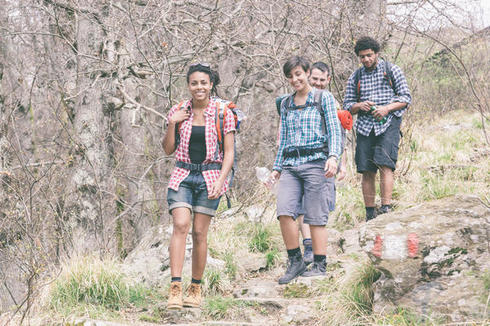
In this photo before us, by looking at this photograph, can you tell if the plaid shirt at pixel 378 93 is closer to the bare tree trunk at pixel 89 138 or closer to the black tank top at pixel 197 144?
the black tank top at pixel 197 144

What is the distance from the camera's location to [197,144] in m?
4.29

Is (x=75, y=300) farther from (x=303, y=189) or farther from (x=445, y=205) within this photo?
(x=445, y=205)

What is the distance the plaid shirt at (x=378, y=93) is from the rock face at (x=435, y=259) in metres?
2.00

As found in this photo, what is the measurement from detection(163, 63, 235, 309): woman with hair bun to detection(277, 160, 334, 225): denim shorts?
24.0 inches

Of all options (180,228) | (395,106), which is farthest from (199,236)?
(395,106)

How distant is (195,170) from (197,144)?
20 cm

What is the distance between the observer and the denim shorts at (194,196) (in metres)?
4.21

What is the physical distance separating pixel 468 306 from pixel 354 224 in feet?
12.2

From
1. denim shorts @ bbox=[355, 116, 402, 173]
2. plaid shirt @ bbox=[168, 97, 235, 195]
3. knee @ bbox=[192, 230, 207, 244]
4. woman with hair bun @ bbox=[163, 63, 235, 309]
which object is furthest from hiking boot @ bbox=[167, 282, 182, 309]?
denim shorts @ bbox=[355, 116, 402, 173]

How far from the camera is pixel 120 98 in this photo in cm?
774

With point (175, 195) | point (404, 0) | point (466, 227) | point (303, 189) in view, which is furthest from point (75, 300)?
point (404, 0)

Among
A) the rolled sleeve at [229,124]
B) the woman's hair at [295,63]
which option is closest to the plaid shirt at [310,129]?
the woman's hair at [295,63]

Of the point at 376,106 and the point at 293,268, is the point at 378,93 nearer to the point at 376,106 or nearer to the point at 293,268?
the point at 376,106

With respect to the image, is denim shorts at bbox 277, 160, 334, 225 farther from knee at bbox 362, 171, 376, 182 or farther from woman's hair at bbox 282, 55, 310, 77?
knee at bbox 362, 171, 376, 182
